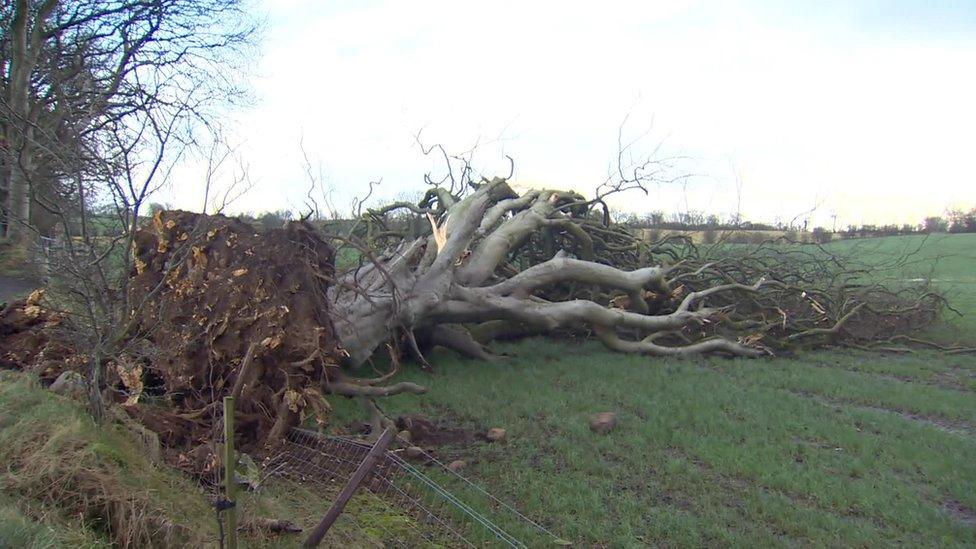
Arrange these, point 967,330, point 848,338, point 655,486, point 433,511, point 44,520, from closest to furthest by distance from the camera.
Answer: point 44,520
point 433,511
point 655,486
point 848,338
point 967,330

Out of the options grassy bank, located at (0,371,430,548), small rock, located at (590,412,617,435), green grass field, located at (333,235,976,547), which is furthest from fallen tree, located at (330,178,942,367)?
grassy bank, located at (0,371,430,548)

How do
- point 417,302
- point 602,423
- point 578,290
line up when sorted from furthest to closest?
point 578,290 < point 417,302 < point 602,423

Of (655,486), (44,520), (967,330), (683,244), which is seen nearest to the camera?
(44,520)

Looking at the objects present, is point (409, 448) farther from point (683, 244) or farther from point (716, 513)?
point (683, 244)

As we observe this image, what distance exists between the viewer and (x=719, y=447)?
579 cm

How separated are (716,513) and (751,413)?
2500 mm

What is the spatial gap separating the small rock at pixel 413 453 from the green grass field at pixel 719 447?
24 cm

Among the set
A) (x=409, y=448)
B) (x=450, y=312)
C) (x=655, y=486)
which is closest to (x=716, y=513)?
(x=655, y=486)

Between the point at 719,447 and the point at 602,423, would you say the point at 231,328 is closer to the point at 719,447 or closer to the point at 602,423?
the point at 602,423

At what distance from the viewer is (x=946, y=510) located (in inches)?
186

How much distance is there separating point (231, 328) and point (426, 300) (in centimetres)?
267

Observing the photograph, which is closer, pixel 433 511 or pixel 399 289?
pixel 433 511

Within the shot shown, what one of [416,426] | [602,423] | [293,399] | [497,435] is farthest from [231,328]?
[602,423]

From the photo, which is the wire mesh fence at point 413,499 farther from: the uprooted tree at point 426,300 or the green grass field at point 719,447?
the uprooted tree at point 426,300
